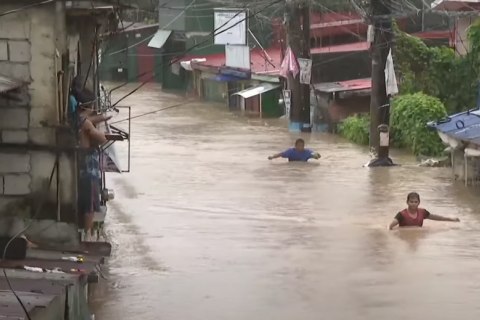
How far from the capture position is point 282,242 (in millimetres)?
15211

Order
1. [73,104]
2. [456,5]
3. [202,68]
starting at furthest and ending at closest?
1. [202,68]
2. [456,5]
3. [73,104]

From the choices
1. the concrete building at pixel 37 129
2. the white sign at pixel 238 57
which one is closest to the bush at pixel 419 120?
the white sign at pixel 238 57

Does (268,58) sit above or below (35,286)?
above

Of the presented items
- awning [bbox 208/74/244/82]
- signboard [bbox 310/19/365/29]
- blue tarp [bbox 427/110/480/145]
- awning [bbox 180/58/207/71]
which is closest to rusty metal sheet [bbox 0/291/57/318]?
blue tarp [bbox 427/110/480/145]

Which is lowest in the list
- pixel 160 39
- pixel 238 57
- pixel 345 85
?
pixel 345 85

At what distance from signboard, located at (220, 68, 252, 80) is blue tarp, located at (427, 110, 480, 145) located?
64.1ft

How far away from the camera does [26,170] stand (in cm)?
1008

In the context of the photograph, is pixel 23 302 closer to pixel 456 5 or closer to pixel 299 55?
pixel 456 5

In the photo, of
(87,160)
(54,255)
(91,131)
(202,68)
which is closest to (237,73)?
(202,68)

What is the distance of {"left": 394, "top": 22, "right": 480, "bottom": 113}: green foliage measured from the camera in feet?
86.9

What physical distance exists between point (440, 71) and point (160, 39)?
28.7 meters

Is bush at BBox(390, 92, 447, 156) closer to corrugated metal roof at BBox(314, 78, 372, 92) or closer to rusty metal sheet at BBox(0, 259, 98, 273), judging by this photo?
corrugated metal roof at BBox(314, 78, 372, 92)

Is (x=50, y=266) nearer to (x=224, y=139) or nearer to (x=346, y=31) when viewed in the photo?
(x=224, y=139)

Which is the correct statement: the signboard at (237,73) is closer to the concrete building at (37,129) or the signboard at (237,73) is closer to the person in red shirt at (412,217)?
the person in red shirt at (412,217)
